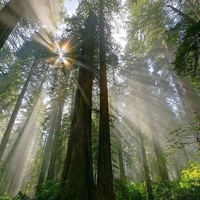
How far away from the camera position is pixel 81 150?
208 inches

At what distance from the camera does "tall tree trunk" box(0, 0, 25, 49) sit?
482cm

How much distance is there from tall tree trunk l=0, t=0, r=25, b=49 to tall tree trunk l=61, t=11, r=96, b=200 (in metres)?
3.25

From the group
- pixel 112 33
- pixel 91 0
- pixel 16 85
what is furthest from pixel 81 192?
pixel 16 85

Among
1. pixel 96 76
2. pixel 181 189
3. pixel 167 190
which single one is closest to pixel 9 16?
pixel 96 76

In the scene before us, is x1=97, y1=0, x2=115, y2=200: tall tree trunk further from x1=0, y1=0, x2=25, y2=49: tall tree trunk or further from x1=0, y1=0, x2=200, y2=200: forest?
x1=0, y1=0, x2=25, y2=49: tall tree trunk

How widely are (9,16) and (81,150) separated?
5.15m

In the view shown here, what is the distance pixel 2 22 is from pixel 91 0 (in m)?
7.38

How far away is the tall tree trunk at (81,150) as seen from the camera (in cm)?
452

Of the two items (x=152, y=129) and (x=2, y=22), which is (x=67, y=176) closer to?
(x=2, y=22)

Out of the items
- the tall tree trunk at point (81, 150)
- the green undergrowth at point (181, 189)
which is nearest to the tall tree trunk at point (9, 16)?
the tall tree trunk at point (81, 150)

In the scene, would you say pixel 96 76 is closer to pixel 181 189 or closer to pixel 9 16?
pixel 9 16

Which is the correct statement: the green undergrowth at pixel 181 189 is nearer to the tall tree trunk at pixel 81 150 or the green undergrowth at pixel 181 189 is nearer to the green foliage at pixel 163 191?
the green foliage at pixel 163 191

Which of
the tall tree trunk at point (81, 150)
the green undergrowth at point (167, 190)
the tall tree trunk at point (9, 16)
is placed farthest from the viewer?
the green undergrowth at point (167, 190)

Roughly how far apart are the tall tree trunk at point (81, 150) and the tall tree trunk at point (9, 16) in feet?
10.7
